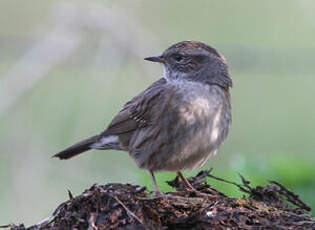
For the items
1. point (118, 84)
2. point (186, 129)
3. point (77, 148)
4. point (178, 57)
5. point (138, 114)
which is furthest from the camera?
point (118, 84)

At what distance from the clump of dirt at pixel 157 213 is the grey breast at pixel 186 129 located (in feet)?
4.78

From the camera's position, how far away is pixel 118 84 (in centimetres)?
1065

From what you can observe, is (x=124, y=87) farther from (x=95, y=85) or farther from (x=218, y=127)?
(x=218, y=127)

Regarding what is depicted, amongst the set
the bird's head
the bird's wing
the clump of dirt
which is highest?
the bird's head

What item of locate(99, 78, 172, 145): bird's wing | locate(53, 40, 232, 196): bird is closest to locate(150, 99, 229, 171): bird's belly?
locate(53, 40, 232, 196): bird

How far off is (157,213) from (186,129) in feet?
6.65

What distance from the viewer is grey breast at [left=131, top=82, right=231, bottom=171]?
672 cm

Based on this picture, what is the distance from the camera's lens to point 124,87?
35.6ft

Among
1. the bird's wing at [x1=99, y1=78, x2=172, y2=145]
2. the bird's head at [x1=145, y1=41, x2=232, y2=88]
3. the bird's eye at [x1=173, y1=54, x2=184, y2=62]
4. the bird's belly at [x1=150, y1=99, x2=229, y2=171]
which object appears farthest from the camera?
the bird's eye at [x1=173, y1=54, x2=184, y2=62]

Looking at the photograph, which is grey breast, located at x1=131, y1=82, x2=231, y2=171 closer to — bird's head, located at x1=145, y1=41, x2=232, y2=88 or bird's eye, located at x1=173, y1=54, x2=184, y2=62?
bird's head, located at x1=145, y1=41, x2=232, y2=88

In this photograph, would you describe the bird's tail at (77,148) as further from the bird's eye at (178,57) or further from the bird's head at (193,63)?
the bird's eye at (178,57)

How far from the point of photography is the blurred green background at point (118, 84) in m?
8.31

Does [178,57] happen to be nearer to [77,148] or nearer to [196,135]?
[196,135]

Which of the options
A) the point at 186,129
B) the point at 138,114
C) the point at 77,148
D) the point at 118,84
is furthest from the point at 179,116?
the point at 118,84
